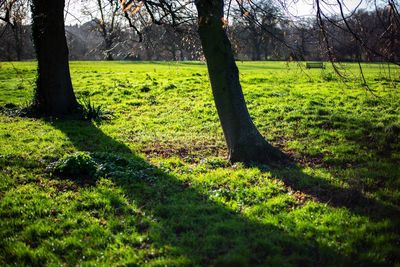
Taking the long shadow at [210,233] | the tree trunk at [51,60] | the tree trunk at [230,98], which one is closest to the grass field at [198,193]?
the long shadow at [210,233]

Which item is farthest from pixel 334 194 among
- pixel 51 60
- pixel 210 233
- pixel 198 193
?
pixel 51 60

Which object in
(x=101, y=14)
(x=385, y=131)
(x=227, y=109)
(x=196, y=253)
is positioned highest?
(x=101, y=14)

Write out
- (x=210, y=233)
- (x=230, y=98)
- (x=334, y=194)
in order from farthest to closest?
(x=230, y=98), (x=334, y=194), (x=210, y=233)

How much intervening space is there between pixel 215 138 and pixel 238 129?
2.79 meters

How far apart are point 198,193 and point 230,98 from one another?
2781 mm

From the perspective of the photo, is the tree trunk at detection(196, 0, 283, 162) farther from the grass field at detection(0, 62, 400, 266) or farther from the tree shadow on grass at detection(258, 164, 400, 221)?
the tree shadow on grass at detection(258, 164, 400, 221)

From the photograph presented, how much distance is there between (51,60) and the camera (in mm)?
14445

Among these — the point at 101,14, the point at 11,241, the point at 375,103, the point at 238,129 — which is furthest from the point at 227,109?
the point at 375,103

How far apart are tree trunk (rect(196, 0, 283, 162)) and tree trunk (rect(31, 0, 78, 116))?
8072 millimetres

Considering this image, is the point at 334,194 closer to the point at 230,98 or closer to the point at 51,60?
the point at 230,98

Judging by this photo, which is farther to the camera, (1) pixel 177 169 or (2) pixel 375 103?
(2) pixel 375 103

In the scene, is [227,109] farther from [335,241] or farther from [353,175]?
[335,241]

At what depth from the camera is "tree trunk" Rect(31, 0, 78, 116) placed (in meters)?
14.2

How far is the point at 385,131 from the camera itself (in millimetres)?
11172
